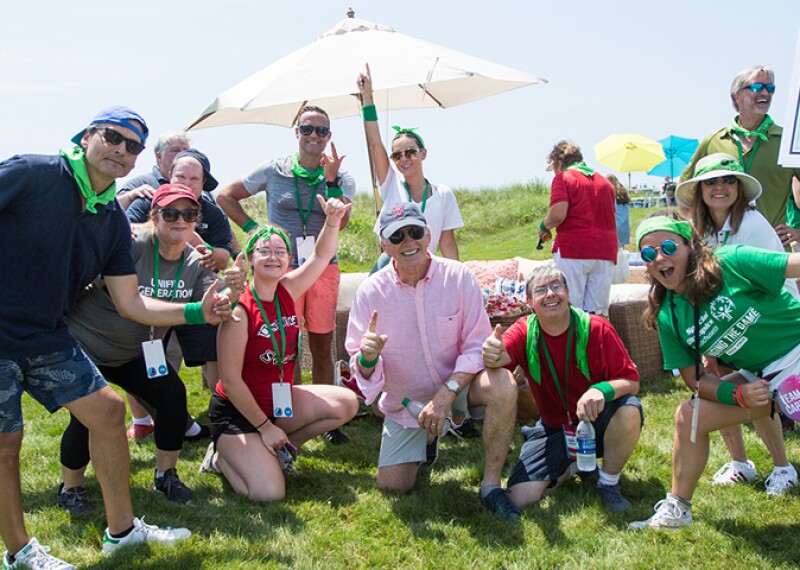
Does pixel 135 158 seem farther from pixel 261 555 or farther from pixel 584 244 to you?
pixel 584 244

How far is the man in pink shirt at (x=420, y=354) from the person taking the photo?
412 cm

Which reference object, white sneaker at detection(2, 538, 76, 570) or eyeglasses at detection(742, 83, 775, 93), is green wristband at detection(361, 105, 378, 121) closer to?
eyeglasses at detection(742, 83, 775, 93)

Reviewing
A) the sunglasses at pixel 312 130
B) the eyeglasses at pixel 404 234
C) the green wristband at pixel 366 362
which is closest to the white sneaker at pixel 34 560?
the green wristband at pixel 366 362

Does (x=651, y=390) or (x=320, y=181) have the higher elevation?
(x=320, y=181)

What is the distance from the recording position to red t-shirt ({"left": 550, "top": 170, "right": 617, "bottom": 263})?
635 centimetres

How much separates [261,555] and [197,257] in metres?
1.91

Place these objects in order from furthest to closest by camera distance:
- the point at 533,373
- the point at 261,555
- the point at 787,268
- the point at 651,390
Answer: the point at 651,390 < the point at 533,373 < the point at 261,555 < the point at 787,268

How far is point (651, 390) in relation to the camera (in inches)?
248

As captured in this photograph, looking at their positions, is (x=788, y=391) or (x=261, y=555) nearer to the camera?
(x=788, y=391)

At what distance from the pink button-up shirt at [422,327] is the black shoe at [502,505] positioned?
649 millimetres

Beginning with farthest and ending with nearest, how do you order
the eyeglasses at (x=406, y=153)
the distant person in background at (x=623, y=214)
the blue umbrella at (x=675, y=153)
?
the blue umbrella at (x=675, y=153)
the distant person in background at (x=623, y=214)
the eyeglasses at (x=406, y=153)

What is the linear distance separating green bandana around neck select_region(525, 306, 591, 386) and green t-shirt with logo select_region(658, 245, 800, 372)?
597mm

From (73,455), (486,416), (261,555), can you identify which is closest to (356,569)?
(261,555)

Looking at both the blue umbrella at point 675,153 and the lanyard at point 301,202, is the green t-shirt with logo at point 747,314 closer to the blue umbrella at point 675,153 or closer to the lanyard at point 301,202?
the lanyard at point 301,202
